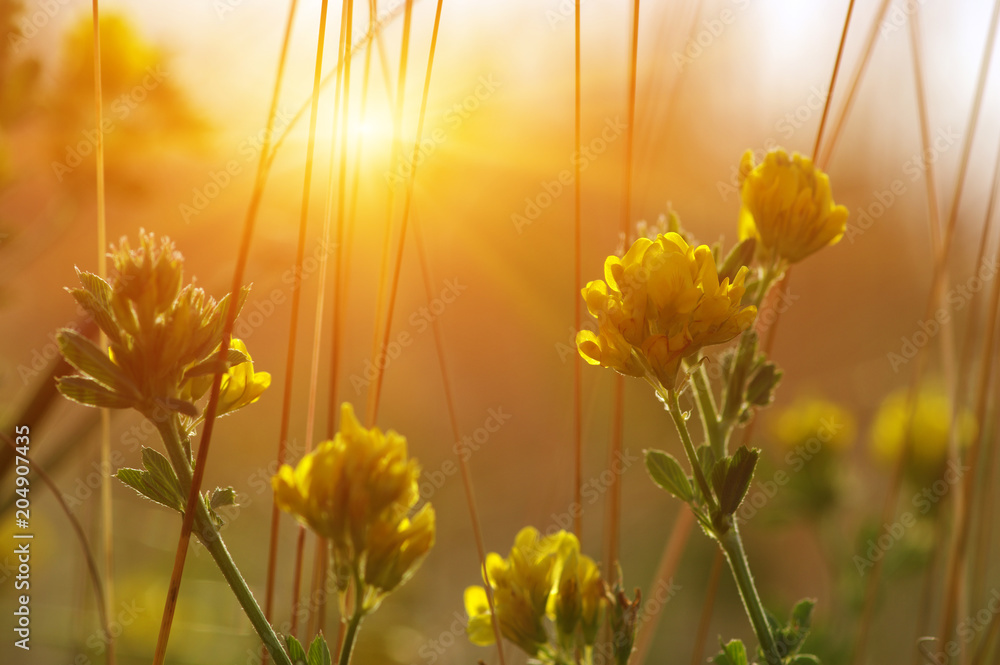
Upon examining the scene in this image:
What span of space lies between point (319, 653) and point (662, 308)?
0.42 m

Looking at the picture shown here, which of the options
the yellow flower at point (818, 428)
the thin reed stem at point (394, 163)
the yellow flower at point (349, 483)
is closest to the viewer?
the yellow flower at point (349, 483)

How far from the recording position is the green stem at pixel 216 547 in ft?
1.82

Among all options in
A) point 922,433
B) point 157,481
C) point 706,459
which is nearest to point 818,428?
point 922,433

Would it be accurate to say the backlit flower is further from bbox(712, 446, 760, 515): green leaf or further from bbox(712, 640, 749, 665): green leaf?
bbox(712, 640, 749, 665): green leaf

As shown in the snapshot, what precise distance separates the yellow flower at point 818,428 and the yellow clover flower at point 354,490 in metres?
1.66

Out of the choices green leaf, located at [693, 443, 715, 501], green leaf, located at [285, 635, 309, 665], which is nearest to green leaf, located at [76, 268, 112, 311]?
green leaf, located at [285, 635, 309, 665]

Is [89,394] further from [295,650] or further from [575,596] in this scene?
[575,596]

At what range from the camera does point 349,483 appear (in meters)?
0.55

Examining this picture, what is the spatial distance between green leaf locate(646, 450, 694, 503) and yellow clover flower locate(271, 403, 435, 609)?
0.84 feet

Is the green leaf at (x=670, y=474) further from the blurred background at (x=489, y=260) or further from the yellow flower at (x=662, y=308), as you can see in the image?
the blurred background at (x=489, y=260)

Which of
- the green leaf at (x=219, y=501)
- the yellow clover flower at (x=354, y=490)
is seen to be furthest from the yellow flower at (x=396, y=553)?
the green leaf at (x=219, y=501)

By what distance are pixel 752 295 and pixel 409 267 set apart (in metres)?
4.13

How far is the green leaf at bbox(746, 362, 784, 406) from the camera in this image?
767 millimetres

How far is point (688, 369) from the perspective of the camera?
68 centimetres
